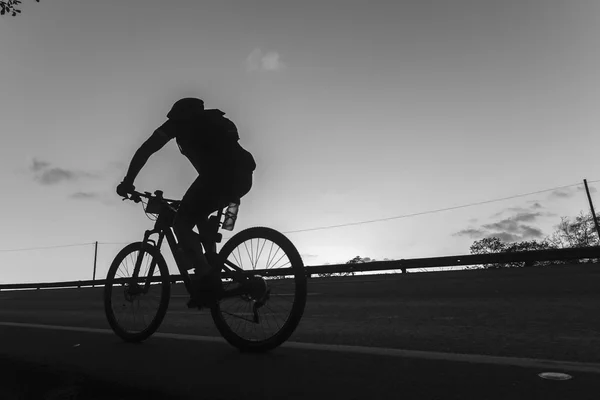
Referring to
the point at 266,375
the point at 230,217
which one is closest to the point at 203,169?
the point at 230,217

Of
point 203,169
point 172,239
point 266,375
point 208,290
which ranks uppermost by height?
point 203,169

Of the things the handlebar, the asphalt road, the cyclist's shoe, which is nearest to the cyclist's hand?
the handlebar

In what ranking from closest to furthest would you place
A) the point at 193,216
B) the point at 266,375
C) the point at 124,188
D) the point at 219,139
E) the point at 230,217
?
the point at 266,375 → the point at 219,139 → the point at 193,216 → the point at 230,217 → the point at 124,188

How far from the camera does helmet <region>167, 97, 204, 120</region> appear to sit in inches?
139

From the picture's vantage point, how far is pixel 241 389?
2154 millimetres

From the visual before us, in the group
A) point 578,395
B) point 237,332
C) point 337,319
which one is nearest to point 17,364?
point 237,332

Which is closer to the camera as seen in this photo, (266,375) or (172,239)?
(266,375)

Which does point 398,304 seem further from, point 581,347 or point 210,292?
point 210,292

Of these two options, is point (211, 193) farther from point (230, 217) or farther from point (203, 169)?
point (230, 217)

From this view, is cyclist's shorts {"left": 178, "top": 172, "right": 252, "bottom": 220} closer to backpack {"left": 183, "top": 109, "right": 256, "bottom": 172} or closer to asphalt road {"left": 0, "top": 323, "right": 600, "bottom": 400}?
backpack {"left": 183, "top": 109, "right": 256, "bottom": 172}

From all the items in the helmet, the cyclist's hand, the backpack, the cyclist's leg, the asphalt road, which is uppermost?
the helmet

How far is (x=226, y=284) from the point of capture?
3.47 meters

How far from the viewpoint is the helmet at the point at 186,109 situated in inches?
139

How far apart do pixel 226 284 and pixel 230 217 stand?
657 mm
